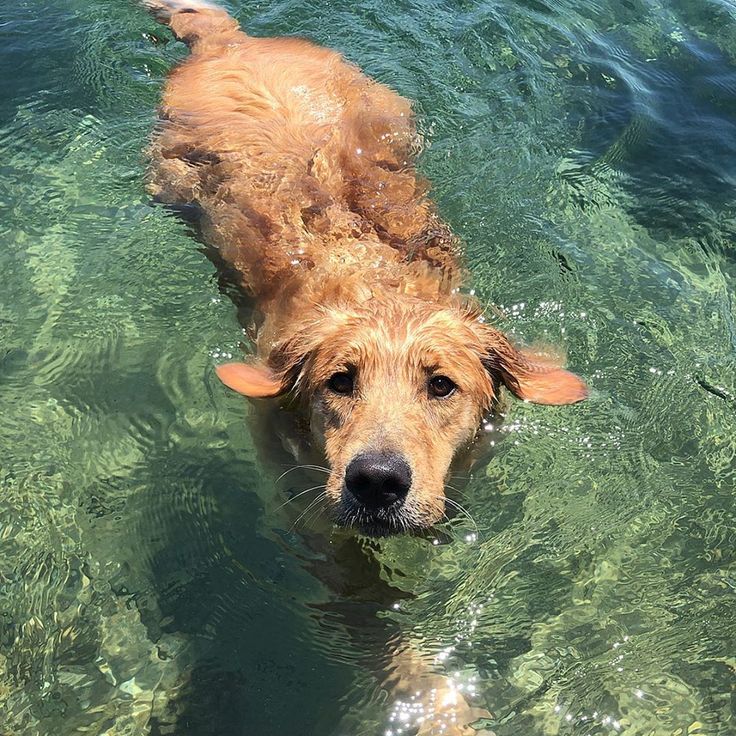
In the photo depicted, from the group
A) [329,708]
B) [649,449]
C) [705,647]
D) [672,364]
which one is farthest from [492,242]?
[329,708]

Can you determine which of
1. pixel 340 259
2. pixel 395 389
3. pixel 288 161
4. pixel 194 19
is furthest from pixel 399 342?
pixel 194 19

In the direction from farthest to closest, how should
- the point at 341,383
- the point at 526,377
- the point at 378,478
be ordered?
1. the point at 526,377
2. the point at 341,383
3. the point at 378,478

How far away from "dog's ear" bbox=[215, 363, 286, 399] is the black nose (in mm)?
1189

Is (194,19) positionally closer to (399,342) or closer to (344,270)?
(344,270)

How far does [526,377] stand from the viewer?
5.18 m

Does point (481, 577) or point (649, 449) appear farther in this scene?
point (649, 449)

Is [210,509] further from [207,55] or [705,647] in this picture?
[207,55]

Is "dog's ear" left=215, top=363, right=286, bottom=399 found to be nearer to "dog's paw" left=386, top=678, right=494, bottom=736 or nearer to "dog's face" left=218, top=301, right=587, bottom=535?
"dog's face" left=218, top=301, right=587, bottom=535

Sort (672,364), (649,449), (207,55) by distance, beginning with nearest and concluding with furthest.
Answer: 1. (649,449)
2. (672,364)
3. (207,55)

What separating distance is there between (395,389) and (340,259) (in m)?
1.65

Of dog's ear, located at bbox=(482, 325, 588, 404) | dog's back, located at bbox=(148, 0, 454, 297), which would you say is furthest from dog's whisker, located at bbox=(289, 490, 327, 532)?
dog's back, located at bbox=(148, 0, 454, 297)

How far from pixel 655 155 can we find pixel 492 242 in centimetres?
244

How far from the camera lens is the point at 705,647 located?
4.39 meters

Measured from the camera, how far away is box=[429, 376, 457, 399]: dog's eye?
458cm
